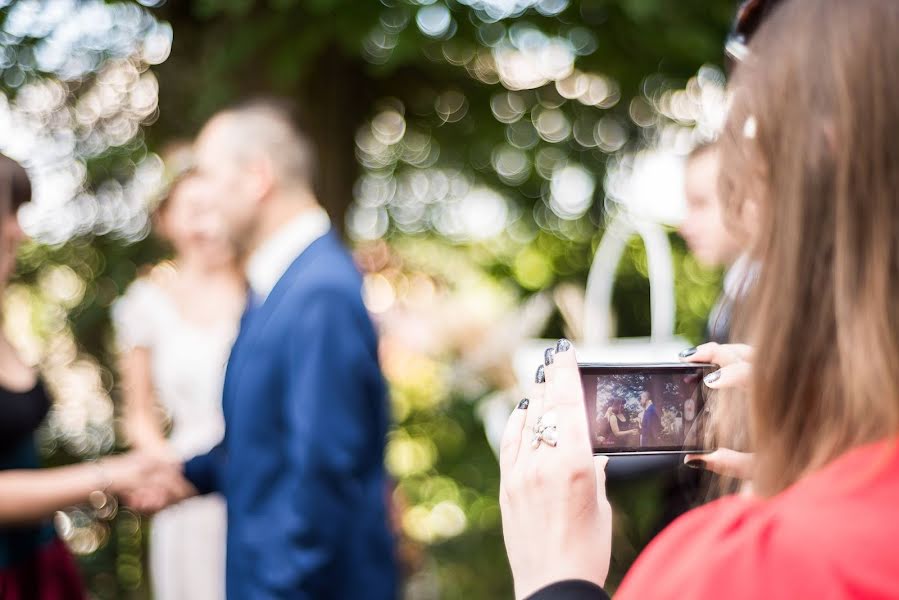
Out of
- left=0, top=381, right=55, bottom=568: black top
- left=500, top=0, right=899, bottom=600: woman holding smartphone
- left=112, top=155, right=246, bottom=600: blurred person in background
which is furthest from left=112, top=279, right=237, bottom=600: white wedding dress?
left=500, top=0, right=899, bottom=600: woman holding smartphone

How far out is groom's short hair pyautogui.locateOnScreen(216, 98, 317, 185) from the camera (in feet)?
10.3

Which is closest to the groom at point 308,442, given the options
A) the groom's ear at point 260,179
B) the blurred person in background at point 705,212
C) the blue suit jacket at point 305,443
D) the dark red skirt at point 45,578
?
the blue suit jacket at point 305,443

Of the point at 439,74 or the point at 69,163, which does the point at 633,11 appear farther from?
the point at 69,163

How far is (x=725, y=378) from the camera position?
116cm

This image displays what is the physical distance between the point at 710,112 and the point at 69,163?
412 centimetres

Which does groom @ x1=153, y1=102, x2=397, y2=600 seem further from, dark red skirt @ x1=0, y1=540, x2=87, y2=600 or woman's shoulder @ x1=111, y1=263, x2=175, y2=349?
woman's shoulder @ x1=111, y1=263, x2=175, y2=349

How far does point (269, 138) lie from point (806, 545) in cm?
269

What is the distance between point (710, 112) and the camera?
15.8 feet

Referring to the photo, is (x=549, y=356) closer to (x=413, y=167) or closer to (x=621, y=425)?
(x=621, y=425)

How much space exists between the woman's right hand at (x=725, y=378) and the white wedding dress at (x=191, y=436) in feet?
10.2

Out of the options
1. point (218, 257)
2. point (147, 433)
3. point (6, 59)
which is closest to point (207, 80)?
point (218, 257)

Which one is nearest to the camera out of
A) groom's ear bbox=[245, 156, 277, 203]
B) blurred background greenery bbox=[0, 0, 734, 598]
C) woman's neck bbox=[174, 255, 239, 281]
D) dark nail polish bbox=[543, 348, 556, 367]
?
dark nail polish bbox=[543, 348, 556, 367]

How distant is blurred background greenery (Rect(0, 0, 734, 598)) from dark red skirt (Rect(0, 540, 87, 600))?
1784 millimetres

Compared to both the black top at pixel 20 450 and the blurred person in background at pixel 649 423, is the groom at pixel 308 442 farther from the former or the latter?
the blurred person in background at pixel 649 423
